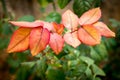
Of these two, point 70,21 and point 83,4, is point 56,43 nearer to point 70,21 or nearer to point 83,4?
point 70,21

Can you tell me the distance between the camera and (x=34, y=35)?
734 mm

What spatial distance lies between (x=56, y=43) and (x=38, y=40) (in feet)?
0.15

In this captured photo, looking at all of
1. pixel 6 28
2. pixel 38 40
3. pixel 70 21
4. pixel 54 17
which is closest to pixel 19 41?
pixel 38 40

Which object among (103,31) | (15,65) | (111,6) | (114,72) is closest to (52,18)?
(103,31)

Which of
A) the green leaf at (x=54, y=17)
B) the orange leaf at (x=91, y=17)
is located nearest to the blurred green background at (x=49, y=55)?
the green leaf at (x=54, y=17)

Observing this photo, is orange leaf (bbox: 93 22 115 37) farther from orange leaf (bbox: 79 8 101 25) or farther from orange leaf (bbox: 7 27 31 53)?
orange leaf (bbox: 7 27 31 53)

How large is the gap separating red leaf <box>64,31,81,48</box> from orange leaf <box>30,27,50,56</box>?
2.2 inches

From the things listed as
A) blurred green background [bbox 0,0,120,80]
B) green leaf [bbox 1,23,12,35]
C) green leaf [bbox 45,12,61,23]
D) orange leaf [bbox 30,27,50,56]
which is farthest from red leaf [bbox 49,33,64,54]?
green leaf [bbox 1,23,12,35]

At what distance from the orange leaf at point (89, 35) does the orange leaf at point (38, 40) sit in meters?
0.09

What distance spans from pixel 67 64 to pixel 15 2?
1.47m

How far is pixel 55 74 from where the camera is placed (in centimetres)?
94

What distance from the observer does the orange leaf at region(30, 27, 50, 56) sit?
73 cm

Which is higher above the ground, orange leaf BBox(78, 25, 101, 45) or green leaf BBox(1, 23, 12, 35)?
orange leaf BBox(78, 25, 101, 45)

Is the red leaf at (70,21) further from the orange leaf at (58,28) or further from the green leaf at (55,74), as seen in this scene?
the green leaf at (55,74)
